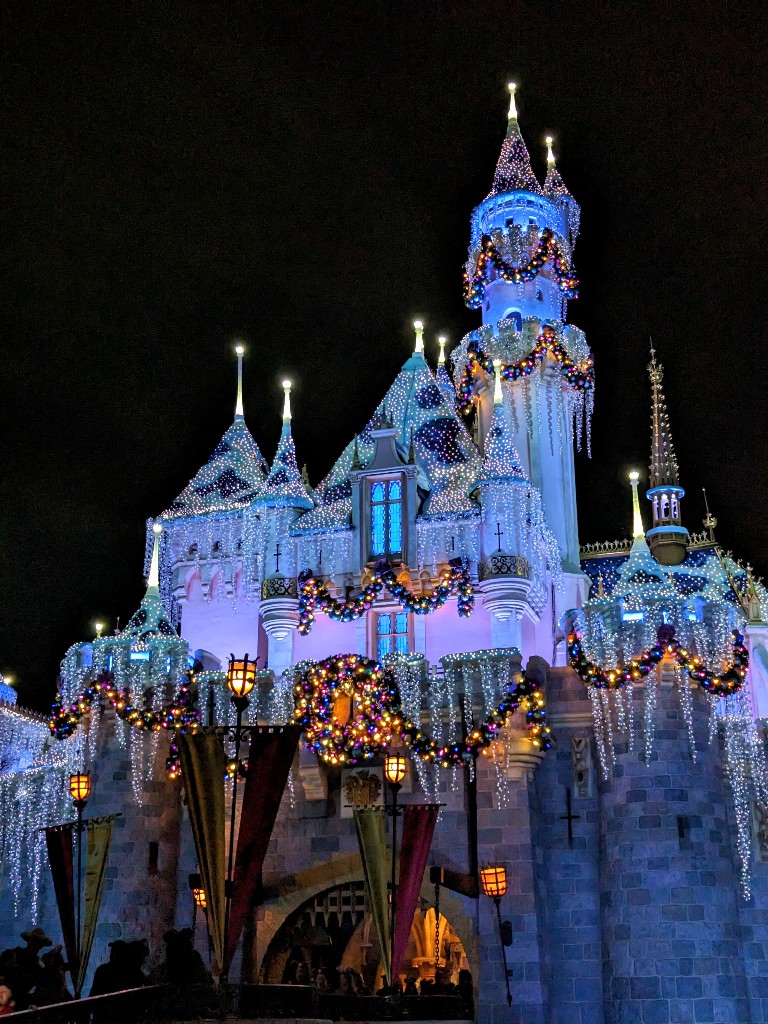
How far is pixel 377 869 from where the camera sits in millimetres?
26484

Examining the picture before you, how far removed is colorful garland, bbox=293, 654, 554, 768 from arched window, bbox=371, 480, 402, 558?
6059 millimetres

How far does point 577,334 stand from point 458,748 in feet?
59.4

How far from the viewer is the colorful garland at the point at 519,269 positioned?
144 ft

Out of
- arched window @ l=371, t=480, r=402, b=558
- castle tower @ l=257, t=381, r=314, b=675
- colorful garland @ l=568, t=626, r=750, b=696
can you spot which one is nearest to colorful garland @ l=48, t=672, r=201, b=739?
castle tower @ l=257, t=381, r=314, b=675

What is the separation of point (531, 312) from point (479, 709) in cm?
1722

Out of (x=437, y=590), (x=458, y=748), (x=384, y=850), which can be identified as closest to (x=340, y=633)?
(x=437, y=590)

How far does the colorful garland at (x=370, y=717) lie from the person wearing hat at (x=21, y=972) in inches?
415

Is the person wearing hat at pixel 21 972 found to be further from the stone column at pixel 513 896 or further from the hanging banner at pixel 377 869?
the stone column at pixel 513 896

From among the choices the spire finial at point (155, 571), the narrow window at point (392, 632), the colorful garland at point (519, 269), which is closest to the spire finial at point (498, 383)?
the colorful garland at point (519, 269)

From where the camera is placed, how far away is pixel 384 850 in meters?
26.6

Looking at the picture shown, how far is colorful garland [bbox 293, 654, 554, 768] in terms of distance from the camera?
31078mm

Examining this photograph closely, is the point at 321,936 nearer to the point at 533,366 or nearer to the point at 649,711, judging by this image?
the point at 649,711

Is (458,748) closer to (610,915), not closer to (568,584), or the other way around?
(610,915)

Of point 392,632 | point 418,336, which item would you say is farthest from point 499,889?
point 418,336
